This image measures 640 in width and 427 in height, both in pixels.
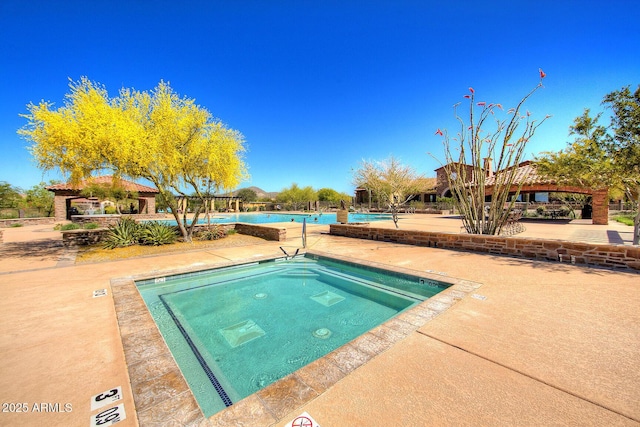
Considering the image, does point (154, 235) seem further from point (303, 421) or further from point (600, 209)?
point (600, 209)

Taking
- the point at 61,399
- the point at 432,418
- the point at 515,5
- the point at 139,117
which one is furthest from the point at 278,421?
the point at 515,5

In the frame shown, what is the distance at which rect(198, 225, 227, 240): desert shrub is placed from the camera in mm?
10922

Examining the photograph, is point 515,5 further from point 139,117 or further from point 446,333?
point 139,117

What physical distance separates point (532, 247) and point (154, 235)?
467 inches

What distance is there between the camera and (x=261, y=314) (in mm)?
4496

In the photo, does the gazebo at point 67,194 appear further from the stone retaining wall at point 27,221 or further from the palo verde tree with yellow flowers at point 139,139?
the palo verde tree with yellow flowers at point 139,139

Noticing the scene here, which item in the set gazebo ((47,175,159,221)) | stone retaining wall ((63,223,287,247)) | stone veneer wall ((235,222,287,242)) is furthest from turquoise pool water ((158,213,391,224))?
stone retaining wall ((63,223,287,247))

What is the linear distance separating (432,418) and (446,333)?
55.8 inches

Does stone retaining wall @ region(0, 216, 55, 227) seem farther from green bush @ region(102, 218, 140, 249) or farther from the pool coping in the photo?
the pool coping

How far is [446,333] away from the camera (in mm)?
3000

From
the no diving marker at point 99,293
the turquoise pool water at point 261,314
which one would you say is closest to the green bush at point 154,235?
the turquoise pool water at point 261,314

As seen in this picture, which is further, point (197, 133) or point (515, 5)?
point (197, 133)

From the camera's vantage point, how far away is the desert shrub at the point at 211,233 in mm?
10922

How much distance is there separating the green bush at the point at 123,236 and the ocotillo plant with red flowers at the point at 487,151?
36.6 feet
